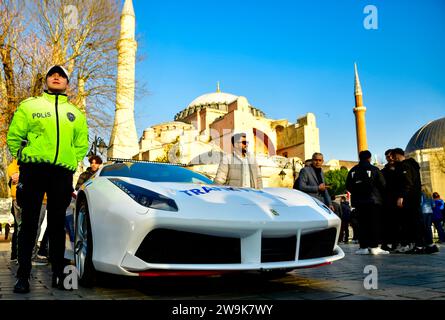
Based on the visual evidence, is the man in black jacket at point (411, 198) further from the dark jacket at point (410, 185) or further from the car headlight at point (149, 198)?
the car headlight at point (149, 198)

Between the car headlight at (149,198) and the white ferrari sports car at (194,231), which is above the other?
the car headlight at (149,198)

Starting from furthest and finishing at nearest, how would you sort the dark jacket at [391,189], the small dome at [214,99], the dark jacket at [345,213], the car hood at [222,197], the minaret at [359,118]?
the small dome at [214,99], the minaret at [359,118], the dark jacket at [345,213], the dark jacket at [391,189], the car hood at [222,197]

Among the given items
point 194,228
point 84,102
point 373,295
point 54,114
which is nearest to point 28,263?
point 54,114

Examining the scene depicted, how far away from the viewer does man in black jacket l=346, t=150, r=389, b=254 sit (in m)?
6.92

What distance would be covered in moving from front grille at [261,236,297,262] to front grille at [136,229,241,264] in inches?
7.9

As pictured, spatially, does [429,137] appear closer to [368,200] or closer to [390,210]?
[390,210]

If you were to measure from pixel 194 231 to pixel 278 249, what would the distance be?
658 mm

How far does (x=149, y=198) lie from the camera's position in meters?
2.91

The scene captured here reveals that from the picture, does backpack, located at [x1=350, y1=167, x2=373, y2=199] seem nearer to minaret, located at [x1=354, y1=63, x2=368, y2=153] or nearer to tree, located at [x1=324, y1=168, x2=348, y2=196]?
minaret, located at [x1=354, y1=63, x2=368, y2=153]

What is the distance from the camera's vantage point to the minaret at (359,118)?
5525 centimetres

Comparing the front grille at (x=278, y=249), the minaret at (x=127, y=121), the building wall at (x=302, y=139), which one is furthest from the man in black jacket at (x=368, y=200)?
the building wall at (x=302, y=139)

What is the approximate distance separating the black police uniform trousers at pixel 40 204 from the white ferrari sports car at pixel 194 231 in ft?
0.70

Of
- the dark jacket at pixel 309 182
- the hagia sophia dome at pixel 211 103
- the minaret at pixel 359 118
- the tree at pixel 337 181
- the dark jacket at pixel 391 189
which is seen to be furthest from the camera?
the hagia sophia dome at pixel 211 103

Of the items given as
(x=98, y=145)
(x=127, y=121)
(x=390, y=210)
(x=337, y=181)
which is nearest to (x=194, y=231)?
(x=390, y=210)
